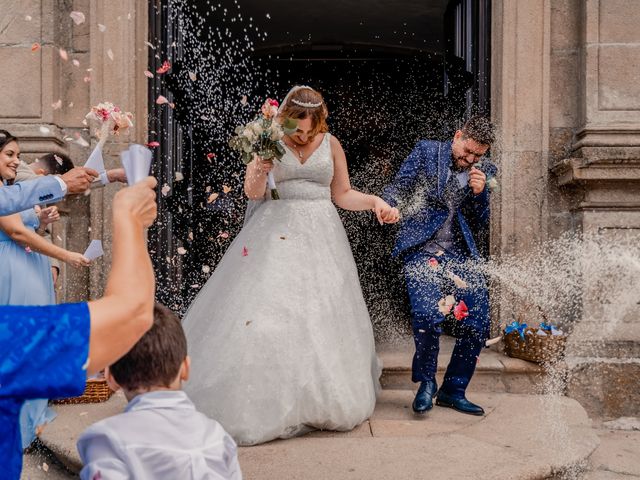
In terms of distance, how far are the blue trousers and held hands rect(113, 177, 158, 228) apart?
9.44 ft

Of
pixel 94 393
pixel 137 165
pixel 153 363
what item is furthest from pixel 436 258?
pixel 137 165

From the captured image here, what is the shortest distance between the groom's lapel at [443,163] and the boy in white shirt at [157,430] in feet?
9.13

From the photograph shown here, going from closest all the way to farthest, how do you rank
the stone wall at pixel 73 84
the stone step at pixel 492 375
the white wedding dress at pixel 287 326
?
the white wedding dress at pixel 287 326 → the stone step at pixel 492 375 → the stone wall at pixel 73 84

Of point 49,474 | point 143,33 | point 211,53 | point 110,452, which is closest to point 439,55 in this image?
point 211,53

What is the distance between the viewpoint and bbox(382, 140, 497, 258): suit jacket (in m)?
4.07

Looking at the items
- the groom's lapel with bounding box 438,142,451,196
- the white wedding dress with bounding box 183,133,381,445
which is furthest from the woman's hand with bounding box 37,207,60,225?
the groom's lapel with bounding box 438,142,451,196

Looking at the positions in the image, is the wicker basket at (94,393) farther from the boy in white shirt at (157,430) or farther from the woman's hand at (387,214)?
the boy in white shirt at (157,430)

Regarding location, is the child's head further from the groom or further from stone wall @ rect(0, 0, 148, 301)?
stone wall @ rect(0, 0, 148, 301)

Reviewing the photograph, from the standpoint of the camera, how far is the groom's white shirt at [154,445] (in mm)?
1379

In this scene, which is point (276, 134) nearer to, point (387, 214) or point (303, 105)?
point (303, 105)

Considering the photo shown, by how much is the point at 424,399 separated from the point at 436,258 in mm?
861

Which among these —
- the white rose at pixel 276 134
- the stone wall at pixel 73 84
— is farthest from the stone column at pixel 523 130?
the stone wall at pixel 73 84

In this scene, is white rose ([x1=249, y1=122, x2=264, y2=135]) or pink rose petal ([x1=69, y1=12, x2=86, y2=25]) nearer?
white rose ([x1=249, y1=122, x2=264, y2=135])

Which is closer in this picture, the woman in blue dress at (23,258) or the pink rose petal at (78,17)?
the woman in blue dress at (23,258)
